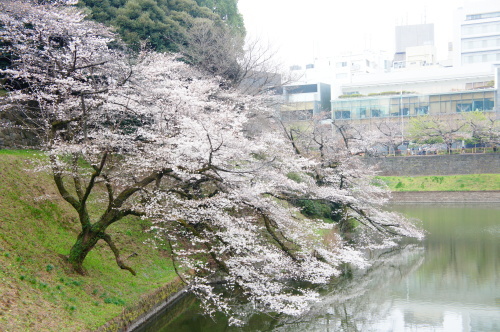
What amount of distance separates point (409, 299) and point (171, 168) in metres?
7.41

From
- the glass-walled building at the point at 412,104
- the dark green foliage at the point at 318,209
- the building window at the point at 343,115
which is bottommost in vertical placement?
the dark green foliage at the point at 318,209

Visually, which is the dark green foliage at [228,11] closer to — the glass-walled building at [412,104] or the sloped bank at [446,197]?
the sloped bank at [446,197]

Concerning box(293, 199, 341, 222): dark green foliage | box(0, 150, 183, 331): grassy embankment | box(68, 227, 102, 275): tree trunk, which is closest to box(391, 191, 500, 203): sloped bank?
box(293, 199, 341, 222): dark green foliage

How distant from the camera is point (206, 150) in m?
11.0

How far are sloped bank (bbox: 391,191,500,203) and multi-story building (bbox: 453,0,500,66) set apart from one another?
31.0m

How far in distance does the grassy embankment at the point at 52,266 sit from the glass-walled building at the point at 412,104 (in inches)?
1470

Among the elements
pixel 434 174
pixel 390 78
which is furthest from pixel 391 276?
pixel 390 78

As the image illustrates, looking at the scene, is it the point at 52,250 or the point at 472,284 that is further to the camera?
→ the point at 472,284

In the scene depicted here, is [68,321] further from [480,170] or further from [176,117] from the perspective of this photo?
[480,170]

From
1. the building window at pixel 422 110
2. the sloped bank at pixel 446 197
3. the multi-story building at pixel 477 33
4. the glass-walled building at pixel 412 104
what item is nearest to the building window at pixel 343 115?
the glass-walled building at pixel 412 104

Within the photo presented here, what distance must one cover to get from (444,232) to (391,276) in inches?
319

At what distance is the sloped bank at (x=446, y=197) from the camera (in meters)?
33.9

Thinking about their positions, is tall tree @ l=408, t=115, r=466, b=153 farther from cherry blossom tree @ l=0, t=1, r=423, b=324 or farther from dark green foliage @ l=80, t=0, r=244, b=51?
dark green foliage @ l=80, t=0, r=244, b=51

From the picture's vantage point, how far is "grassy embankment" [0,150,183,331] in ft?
27.6
